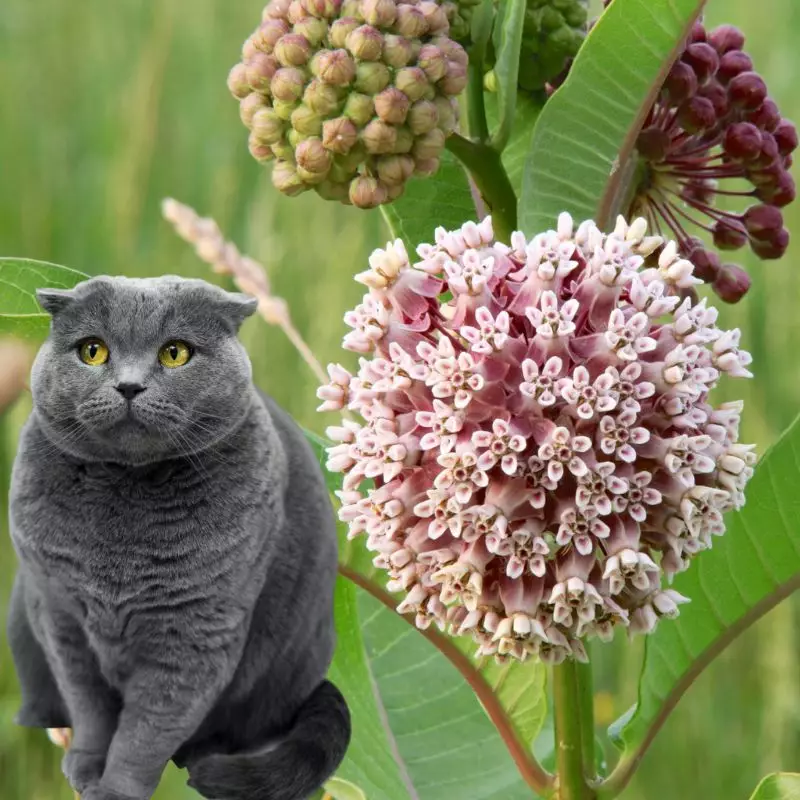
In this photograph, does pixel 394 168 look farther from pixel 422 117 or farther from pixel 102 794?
pixel 102 794

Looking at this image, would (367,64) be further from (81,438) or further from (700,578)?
(700,578)

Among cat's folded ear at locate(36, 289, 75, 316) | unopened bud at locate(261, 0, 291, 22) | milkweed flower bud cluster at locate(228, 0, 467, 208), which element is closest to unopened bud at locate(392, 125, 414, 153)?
milkweed flower bud cluster at locate(228, 0, 467, 208)

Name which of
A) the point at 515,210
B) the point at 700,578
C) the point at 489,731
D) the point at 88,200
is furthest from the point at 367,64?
the point at 88,200

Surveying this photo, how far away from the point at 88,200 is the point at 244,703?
4.89ft

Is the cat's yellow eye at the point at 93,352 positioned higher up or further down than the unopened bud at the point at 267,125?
further down

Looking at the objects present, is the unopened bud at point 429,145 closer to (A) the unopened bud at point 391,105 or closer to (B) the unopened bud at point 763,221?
(A) the unopened bud at point 391,105

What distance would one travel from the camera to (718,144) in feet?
2.85

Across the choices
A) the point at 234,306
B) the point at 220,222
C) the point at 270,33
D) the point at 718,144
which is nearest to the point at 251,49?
the point at 270,33

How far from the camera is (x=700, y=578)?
2.88ft

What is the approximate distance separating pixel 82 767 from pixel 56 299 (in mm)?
229

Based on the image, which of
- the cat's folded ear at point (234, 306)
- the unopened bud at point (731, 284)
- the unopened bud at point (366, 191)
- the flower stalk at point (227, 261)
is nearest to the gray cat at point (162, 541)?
the cat's folded ear at point (234, 306)

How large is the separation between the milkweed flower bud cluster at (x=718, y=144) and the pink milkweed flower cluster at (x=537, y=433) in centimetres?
16

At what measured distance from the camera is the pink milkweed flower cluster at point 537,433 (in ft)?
2.11

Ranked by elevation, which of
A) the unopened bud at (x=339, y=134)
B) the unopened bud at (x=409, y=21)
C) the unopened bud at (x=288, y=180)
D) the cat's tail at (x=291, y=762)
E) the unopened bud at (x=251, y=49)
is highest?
the unopened bud at (x=409, y=21)
